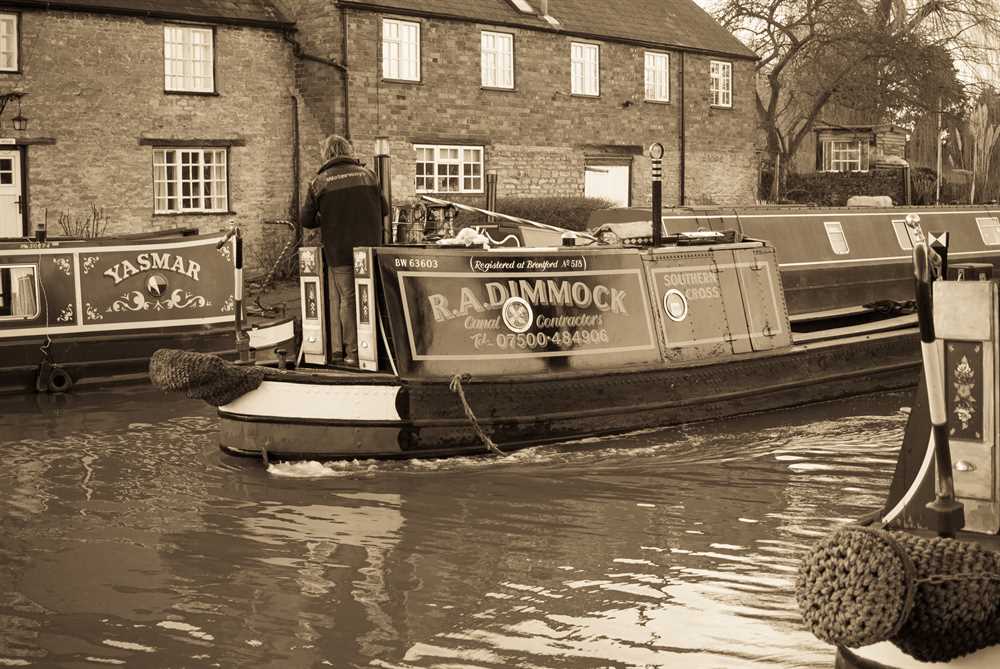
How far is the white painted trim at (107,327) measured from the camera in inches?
586

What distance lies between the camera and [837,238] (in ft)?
61.4

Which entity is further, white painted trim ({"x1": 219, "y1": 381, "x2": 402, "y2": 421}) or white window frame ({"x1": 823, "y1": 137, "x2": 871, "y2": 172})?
white window frame ({"x1": 823, "y1": 137, "x2": 871, "y2": 172})

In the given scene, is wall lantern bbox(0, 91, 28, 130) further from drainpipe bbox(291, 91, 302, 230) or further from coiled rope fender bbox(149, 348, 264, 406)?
coiled rope fender bbox(149, 348, 264, 406)

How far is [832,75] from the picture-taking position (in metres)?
36.8

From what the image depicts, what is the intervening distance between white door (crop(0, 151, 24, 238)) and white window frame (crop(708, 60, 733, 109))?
1682cm

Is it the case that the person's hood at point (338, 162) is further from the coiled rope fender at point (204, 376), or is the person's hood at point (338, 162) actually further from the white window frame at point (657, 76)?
the white window frame at point (657, 76)

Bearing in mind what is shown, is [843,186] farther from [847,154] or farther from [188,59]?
[188,59]

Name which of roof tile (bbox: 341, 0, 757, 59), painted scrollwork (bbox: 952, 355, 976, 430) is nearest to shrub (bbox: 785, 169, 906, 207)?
roof tile (bbox: 341, 0, 757, 59)

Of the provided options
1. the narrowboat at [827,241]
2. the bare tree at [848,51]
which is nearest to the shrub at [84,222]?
the narrowboat at [827,241]

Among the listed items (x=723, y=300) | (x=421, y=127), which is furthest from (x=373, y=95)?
(x=723, y=300)

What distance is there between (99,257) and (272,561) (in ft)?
27.3

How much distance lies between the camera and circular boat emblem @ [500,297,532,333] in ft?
36.8

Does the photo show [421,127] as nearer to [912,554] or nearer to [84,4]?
[84,4]

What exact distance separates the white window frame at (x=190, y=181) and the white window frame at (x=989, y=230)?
1261 centimetres
